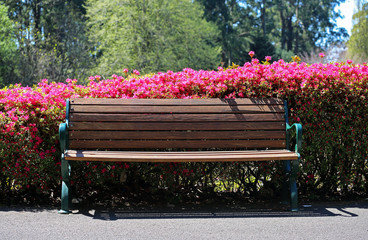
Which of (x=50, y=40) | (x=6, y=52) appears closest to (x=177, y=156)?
(x=6, y=52)

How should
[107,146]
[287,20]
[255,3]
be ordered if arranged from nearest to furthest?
[107,146], [255,3], [287,20]

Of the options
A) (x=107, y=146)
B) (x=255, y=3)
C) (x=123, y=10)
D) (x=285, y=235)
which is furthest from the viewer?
(x=255, y=3)

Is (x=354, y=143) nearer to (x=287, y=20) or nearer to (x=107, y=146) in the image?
(x=107, y=146)

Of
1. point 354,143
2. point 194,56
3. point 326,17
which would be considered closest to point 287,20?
point 326,17

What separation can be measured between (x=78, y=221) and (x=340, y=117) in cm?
268

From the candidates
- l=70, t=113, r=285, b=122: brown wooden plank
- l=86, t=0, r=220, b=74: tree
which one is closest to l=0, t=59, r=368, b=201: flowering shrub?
l=70, t=113, r=285, b=122: brown wooden plank

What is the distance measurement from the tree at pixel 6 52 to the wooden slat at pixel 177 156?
18.1m

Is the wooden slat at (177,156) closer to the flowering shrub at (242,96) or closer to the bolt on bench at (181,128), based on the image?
the bolt on bench at (181,128)

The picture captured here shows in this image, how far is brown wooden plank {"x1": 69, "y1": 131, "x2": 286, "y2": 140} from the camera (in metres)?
4.10

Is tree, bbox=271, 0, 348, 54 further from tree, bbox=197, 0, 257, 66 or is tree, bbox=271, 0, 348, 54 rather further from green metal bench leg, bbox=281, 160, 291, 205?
green metal bench leg, bbox=281, 160, 291, 205

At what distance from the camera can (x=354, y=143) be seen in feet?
14.9

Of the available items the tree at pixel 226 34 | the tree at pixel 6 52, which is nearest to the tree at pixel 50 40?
the tree at pixel 6 52

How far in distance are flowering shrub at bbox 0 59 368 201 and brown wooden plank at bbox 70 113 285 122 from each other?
22 cm

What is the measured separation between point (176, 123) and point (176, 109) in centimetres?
13
